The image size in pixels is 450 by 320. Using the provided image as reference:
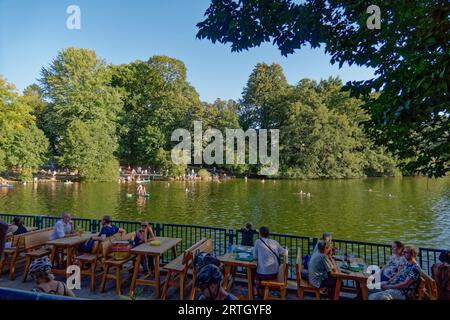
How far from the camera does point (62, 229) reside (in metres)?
7.11

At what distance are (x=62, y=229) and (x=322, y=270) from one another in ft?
19.5

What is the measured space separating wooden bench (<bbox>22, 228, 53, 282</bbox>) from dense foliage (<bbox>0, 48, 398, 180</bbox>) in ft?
131

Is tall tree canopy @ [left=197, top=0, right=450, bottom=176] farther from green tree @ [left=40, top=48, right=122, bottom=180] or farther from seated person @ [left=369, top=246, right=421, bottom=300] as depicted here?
green tree @ [left=40, top=48, right=122, bottom=180]

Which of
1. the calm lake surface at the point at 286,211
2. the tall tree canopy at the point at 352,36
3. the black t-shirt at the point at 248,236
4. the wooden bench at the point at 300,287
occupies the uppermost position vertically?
the tall tree canopy at the point at 352,36

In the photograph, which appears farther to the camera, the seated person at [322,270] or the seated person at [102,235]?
the seated person at [102,235]

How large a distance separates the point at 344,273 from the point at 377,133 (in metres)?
3.91

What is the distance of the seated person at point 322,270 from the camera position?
5.06 m

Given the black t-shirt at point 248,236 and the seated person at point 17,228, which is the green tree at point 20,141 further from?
the black t-shirt at point 248,236

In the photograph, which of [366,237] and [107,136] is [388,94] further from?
[107,136]

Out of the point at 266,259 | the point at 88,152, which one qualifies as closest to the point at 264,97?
the point at 88,152

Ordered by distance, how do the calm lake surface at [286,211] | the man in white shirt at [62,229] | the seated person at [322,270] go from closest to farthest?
the seated person at [322,270]
the man in white shirt at [62,229]
the calm lake surface at [286,211]

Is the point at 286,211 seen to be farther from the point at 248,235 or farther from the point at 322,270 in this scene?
the point at 322,270

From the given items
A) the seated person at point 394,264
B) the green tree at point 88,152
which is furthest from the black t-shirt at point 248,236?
the green tree at point 88,152

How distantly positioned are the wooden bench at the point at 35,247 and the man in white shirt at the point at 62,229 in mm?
277
